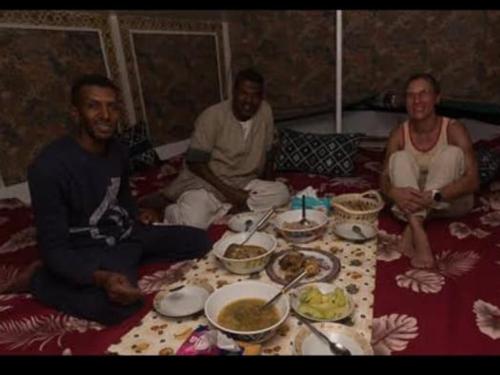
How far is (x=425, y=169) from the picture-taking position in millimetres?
1737

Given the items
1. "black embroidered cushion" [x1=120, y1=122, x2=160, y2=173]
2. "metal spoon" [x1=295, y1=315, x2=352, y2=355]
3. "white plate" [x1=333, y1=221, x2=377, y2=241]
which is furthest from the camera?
"black embroidered cushion" [x1=120, y1=122, x2=160, y2=173]

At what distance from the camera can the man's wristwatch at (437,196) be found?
5.09ft

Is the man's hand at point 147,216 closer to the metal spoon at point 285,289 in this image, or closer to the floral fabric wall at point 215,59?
the metal spoon at point 285,289

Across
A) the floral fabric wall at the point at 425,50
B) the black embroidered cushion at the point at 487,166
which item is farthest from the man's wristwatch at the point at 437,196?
the floral fabric wall at the point at 425,50

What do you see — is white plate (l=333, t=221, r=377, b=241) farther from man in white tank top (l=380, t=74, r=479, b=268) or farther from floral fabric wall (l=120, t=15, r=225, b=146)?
floral fabric wall (l=120, t=15, r=225, b=146)

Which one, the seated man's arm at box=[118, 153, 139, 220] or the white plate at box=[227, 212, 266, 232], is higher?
the seated man's arm at box=[118, 153, 139, 220]

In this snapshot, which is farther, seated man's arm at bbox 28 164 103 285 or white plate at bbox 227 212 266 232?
white plate at bbox 227 212 266 232

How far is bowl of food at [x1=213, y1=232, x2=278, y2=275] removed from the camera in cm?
126

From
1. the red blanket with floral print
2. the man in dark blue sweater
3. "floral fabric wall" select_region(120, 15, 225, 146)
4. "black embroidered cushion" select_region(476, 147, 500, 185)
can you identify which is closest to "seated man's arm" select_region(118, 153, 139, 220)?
the man in dark blue sweater

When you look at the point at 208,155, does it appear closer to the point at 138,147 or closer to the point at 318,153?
the point at 318,153

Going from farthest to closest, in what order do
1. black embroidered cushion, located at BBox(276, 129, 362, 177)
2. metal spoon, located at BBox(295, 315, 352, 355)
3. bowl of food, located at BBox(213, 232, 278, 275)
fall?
black embroidered cushion, located at BBox(276, 129, 362, 177) < bowl of food, located at BBox(213, 232, 278, 275) < metal spoon, located at BBox(295, 315, 352, 355)

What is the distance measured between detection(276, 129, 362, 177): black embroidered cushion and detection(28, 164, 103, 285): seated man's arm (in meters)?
1.57

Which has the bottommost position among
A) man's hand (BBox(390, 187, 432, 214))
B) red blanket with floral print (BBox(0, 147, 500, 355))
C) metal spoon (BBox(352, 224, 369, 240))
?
red blanket with floral print (BBox(0, 147, 500, 355))
